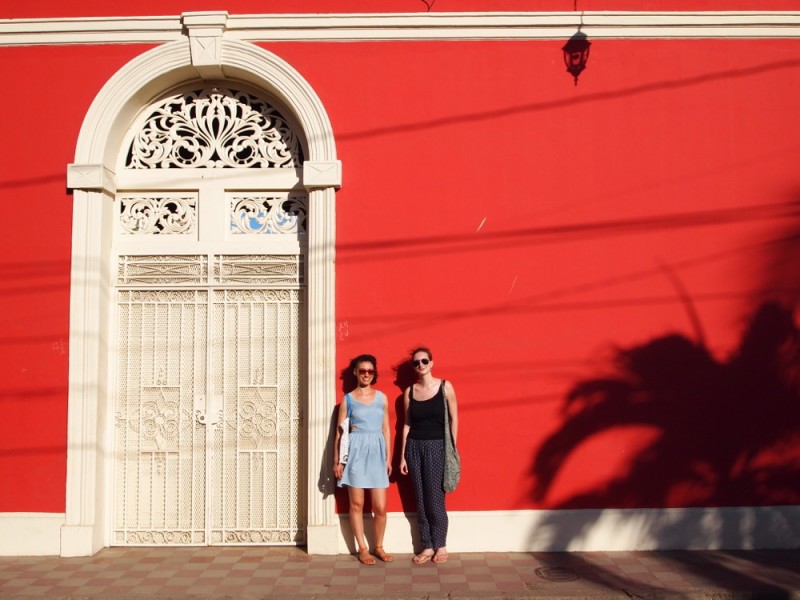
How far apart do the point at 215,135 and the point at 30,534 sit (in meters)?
3.50

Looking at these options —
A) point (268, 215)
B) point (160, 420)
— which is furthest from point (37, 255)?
point (268, 215)

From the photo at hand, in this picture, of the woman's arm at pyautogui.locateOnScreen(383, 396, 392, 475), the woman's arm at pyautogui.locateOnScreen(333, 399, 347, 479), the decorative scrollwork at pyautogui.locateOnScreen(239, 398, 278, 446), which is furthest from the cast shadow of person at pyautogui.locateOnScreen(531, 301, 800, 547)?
the decorative scrollwork at pyautogui.locateOnScreen(239, 398, 278, 446)

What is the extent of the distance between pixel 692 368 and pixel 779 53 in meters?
2.71

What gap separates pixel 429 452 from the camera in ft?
18.3

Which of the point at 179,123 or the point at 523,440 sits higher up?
the point at 179,123

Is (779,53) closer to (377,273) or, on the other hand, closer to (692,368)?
(692,368)

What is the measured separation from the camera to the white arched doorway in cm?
577

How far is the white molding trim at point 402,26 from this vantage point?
6012mm

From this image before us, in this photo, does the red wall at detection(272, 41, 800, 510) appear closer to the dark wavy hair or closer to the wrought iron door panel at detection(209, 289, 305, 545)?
the dark wavy hair

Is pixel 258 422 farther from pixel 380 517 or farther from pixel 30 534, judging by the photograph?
pixel 30 534

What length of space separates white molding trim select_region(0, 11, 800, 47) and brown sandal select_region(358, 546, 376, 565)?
13.3 feet

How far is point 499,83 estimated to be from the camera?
19.8 ft

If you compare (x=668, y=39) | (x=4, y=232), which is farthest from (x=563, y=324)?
(x=4, y=232)

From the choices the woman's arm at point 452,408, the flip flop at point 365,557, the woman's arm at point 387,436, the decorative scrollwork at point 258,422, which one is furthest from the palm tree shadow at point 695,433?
the decorative scrollwork at point 258,422
